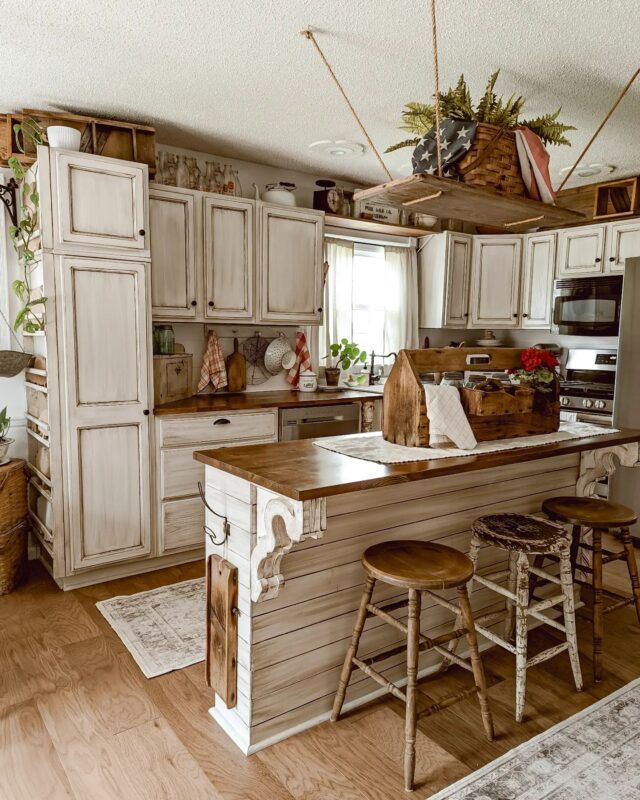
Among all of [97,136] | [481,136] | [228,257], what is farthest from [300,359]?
[481,136]

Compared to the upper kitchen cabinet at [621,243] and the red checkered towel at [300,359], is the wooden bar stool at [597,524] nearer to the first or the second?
the red checkered towel at [300,359]

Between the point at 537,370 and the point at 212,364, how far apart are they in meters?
2.18

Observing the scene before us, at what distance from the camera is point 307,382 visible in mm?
4203

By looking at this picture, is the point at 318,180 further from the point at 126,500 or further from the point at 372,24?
the point at 126,500

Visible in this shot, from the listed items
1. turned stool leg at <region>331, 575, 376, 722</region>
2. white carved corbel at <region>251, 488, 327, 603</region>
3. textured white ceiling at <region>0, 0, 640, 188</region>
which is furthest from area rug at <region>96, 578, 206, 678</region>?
textured white ceiling at <region>0, 0, 640, 188</region>

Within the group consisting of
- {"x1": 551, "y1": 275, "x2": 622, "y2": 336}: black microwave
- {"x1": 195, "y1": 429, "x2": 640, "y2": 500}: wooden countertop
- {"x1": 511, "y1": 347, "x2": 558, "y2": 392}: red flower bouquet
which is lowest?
{"x1": 195, "y1": 429, "x2": 640, "y2": 500}: wooden countertop

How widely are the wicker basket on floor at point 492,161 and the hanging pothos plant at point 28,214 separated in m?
2.08

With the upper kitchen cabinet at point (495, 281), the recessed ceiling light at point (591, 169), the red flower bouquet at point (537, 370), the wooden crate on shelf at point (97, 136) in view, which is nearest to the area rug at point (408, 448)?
the red flower bouquet at point (537, 370)

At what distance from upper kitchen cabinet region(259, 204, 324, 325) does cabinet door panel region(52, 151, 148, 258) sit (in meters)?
0.93

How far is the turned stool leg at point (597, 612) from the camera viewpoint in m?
2.24

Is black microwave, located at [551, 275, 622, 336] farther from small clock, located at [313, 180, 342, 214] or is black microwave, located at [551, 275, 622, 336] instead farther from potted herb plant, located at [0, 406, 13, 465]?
potted herb plant, located at [0, 406, 13, 465]

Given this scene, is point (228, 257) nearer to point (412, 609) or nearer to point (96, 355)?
point (96, 355)

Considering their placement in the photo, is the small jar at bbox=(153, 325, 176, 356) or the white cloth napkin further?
the small jar at bbox=(153, 325, 176, 356)

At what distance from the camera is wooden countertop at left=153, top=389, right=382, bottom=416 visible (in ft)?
10.8
